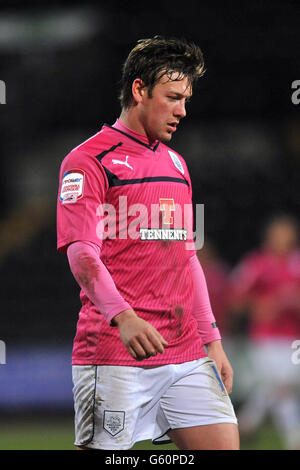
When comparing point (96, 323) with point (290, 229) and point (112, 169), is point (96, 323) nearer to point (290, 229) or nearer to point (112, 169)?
point (112, 169)

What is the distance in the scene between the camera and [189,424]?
2.88 metres

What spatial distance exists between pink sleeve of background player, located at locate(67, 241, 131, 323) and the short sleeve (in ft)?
0.15

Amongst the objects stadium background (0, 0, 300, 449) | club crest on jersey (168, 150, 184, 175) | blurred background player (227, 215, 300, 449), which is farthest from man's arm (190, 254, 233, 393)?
stadium background (0, 0, 300, 449)

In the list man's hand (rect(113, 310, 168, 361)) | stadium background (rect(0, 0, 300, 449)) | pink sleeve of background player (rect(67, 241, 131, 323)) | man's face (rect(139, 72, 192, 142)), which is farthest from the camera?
stadium background (rect(0, 0, 300, 449))

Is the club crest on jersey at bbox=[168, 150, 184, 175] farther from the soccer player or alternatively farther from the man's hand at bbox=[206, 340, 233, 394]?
the man's hand at bbox=[206, 340, 233, 394]

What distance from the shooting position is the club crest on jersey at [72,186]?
278 cm

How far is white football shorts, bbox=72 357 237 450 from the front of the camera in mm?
2811

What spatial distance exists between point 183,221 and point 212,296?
5.17 metres

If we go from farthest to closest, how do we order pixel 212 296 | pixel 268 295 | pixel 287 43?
pixel 287 43
pixel 212 296
pixel 268 295

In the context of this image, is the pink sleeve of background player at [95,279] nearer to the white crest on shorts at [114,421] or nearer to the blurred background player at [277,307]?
the white crest on shorts at [114,421]
